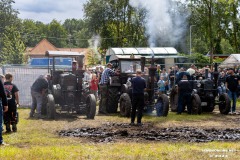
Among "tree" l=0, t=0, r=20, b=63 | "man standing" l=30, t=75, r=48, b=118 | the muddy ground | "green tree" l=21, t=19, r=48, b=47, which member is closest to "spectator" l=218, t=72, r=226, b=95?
the muddy ground

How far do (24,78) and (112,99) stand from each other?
513 centimetres

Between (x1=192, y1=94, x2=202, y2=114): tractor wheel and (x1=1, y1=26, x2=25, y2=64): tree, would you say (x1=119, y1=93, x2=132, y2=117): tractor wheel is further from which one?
(x1=1, y1=26, x2=25, y2=64): tree

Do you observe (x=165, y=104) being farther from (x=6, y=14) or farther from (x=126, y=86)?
(x=6, y=14)

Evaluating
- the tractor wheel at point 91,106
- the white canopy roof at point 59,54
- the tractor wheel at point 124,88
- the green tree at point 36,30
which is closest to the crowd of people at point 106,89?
the tractor wheel at point 124,88

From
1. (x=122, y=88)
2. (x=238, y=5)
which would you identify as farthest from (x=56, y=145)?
(x=238, y=5)

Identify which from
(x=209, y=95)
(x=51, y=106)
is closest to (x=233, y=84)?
(x=209, y=95)

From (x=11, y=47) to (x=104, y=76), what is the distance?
118 ft

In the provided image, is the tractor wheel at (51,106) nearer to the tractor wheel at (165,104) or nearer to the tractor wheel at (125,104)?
the tractor wheel at (125,104)

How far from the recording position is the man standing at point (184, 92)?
55.7 ft

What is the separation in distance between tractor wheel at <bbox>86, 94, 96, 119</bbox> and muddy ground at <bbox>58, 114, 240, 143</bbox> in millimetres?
841

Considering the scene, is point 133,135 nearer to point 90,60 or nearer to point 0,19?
point 90,60

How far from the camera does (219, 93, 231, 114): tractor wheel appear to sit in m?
17.3

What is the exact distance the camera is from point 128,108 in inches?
619

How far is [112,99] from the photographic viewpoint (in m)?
17.3
